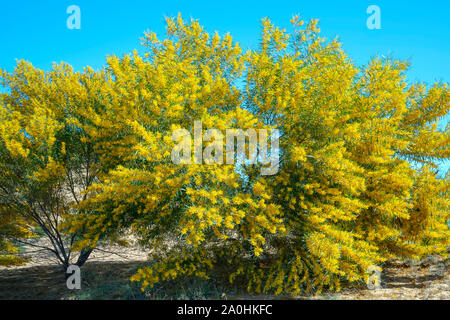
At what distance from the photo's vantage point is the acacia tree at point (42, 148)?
6.45m

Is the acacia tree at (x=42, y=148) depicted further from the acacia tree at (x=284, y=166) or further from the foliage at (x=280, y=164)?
the acacia tree at (x=284, y=166)

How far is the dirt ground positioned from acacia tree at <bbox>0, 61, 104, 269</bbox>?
98cm

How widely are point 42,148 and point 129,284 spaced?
11.5 feet

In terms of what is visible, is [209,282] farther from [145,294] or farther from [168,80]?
[168,80]

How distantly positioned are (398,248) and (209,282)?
3.86 meters

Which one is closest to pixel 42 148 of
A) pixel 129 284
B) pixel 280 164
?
pixel 129 284

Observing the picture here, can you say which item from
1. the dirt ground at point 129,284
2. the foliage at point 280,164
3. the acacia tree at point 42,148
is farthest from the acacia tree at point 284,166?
the acacia tree at point 42,148

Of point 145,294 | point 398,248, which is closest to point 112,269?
point 145,294

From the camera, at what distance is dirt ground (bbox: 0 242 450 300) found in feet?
20.2

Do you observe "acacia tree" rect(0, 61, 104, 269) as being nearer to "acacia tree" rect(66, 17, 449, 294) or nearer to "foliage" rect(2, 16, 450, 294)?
"foliage" rect(2, 16, 450, 294)

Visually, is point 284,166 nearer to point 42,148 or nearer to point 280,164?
point 280,164

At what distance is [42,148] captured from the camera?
650cm

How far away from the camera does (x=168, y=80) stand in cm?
617

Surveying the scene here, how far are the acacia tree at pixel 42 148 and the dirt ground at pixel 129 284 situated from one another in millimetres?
975
